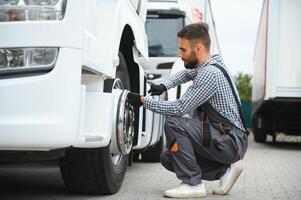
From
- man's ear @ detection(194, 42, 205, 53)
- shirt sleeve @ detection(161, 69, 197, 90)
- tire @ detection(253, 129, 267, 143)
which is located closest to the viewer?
man's ear @ detection(194, 42, 205, 53)

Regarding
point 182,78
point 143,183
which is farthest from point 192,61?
point 143,183

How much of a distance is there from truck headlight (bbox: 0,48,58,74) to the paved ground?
1.47 metres

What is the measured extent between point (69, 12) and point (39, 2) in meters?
0.18

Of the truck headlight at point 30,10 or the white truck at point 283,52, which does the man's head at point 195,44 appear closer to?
the truck headlight at point 30,10

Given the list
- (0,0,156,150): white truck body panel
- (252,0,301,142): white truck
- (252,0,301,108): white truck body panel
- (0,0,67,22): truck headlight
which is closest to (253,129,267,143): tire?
(252,0,301,142): white truck

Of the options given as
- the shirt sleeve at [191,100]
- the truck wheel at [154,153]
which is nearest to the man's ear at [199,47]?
the shirt sleeve at [191,100]

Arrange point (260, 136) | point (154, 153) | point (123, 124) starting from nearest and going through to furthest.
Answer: point (123, 124), point (154, 153), point (260, 136)

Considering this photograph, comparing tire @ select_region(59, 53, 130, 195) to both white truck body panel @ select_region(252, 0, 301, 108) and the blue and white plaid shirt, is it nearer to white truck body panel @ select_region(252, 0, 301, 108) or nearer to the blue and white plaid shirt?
the blue and white plaid shirt

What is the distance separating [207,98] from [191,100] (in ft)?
0.43

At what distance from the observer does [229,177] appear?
4.90m

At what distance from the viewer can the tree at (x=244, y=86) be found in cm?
6790

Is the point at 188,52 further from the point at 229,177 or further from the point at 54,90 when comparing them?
the point at 54,90

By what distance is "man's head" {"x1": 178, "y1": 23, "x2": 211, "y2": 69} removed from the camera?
Answer: 479 cm

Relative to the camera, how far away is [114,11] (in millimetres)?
4117
